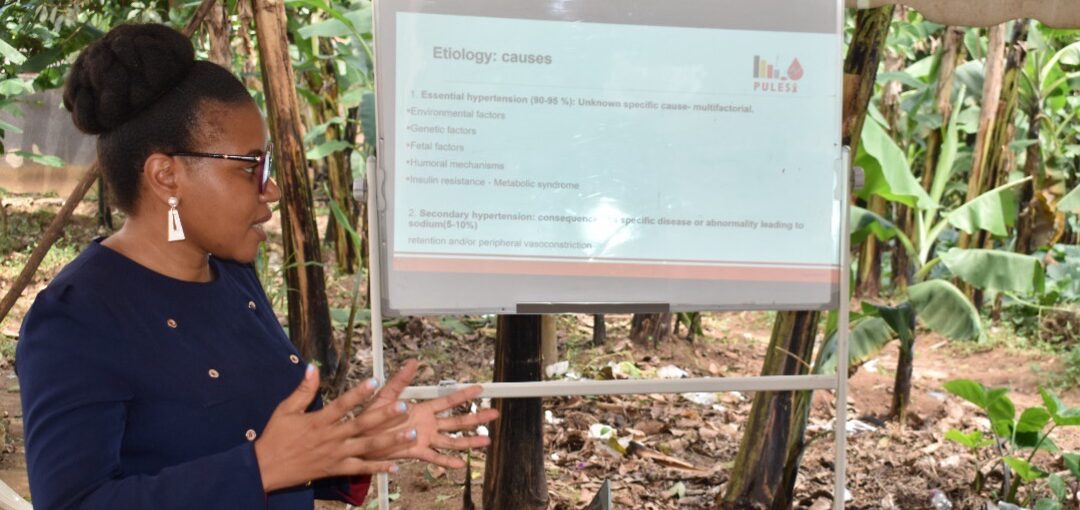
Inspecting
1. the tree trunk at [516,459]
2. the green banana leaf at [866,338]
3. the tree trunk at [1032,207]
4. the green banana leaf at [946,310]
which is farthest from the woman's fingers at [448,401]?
the tree trunk at [1032,207]

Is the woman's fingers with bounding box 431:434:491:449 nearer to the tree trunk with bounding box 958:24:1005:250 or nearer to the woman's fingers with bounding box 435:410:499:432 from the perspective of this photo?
the woman's fingers with bounding box 435:410:499:432

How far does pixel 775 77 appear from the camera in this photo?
2699 mm

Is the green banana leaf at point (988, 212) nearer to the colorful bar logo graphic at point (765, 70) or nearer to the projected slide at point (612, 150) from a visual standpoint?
the projected slide at point (612, 150)

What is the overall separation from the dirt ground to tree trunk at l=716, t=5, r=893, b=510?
0.12 meters

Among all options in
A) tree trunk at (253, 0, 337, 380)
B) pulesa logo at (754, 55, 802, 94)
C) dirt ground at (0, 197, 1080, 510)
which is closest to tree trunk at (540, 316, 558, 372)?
dirt ground at (0, 197, 1080, 510)

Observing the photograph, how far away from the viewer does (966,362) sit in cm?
638

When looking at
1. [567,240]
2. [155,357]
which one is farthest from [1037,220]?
[155,357]

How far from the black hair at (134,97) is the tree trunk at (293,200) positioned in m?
2.64

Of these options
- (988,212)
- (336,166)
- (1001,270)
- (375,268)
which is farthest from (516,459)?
(336,166)

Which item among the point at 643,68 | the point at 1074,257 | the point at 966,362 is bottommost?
the point at 966,362

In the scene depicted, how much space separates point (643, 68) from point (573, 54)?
0.60 feet

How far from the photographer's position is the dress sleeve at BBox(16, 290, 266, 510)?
47.4 inches

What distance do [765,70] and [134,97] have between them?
1734 mm

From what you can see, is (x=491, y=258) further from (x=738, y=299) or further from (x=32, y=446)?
(x=32, y=446)
